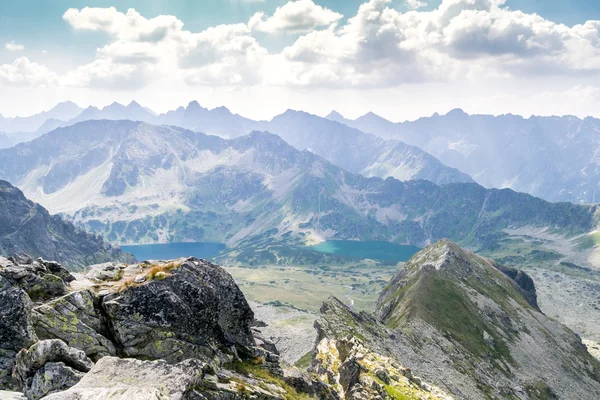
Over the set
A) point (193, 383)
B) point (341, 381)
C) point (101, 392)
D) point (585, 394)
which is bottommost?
point (585, 394)

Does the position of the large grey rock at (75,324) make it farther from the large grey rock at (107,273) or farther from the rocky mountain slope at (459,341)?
the rocky mountain slope at (459,341)

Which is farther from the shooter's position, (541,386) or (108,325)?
(541,386)

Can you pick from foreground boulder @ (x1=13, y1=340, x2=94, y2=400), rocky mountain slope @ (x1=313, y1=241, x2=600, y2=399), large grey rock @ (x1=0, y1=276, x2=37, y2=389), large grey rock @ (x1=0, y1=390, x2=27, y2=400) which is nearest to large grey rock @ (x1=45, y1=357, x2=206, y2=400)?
foreground boulder @ (x1=13, y1=340, x2=94, y2=400)

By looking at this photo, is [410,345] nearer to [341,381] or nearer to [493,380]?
[493,380]

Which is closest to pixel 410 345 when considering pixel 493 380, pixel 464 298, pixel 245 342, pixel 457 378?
pixel 457 378

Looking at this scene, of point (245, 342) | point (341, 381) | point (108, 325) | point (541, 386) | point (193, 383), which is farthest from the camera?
point (541, 386)

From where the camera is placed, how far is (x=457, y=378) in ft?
300

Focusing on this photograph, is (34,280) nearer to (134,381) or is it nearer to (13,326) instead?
(13,326)

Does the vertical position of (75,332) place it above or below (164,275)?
below

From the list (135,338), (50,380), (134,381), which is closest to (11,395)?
(50,380)

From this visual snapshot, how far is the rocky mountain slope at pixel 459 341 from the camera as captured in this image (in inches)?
3213

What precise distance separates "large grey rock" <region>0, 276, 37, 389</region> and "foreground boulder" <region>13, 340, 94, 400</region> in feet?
6.93

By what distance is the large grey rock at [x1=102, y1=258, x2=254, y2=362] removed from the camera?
3064 cm

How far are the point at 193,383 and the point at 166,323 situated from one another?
8.31m
